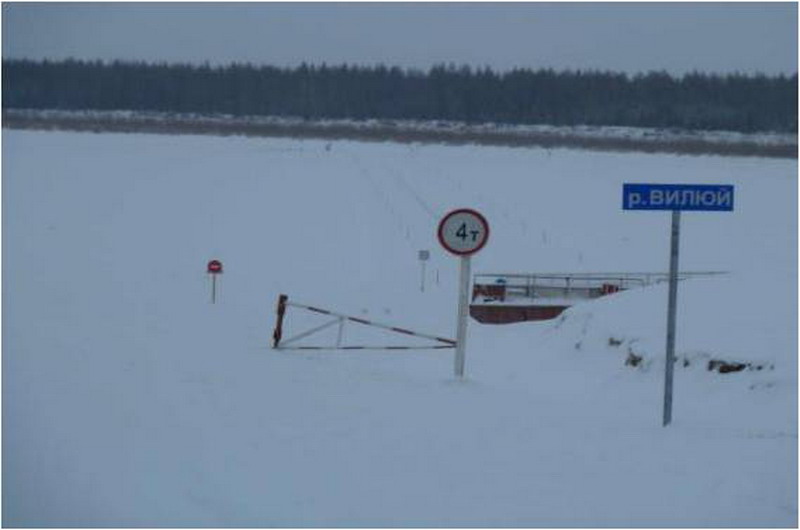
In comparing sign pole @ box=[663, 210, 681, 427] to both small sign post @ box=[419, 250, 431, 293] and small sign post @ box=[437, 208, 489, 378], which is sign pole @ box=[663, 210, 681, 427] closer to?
small sign post @ box=[437, 208, 489, 378]

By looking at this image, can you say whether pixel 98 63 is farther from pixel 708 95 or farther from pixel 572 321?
pixel 572 321

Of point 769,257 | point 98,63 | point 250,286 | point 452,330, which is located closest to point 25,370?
point 452,330

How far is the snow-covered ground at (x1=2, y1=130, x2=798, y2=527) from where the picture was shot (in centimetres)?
771

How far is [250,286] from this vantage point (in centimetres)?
2991

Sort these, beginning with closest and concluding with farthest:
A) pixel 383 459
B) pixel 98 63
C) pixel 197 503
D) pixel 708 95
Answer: pixel 197 503
pixel 383 459
pixel 708 95
pixel 98 63

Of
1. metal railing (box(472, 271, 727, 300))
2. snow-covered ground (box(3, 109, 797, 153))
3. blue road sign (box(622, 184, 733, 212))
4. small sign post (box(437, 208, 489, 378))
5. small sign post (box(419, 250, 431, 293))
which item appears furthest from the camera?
snow-covered ground (box(3, 109, 797, 153))

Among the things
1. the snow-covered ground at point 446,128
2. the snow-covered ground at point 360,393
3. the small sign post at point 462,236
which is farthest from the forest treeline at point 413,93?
the small sign post at point 462,236

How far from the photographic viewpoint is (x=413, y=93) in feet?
474

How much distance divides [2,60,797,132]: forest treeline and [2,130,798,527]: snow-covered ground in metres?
91.8

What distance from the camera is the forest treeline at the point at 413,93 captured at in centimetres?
12988

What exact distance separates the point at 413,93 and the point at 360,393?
13433 cm

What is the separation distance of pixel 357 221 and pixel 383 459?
3674cm

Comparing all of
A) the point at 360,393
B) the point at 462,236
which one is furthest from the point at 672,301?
the point at 462,236

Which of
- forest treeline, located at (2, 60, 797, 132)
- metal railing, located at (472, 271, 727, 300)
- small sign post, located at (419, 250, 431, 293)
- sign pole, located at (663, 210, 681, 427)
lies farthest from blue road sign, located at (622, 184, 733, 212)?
forest treeline, located at (2, 60, 797, 132)
